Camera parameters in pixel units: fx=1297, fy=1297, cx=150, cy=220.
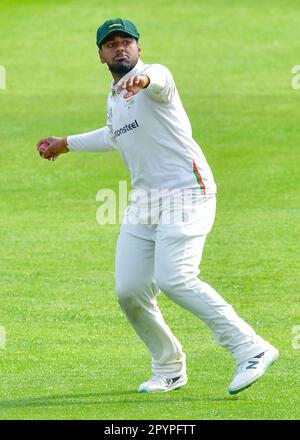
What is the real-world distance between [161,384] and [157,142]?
1836 millimetres

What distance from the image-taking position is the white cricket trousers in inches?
361

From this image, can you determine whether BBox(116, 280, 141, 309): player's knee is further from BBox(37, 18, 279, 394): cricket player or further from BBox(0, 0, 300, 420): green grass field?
BBox(0, 0, 300, 420): green grass field

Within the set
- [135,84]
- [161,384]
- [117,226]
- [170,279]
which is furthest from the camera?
[117,226]

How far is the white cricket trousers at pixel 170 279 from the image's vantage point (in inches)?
361

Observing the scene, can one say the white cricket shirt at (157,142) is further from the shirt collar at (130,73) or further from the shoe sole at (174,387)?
the shoe sole at (174,387)

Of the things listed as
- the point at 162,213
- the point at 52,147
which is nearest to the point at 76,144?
the point at 52,147

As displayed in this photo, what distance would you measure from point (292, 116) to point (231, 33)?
29.1ft

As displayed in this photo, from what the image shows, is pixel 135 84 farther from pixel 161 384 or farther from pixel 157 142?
pixel 161 384

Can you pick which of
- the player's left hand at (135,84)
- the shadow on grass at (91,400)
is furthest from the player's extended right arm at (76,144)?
the shadow on grass at (91,400)

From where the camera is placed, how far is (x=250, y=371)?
9.12 meters

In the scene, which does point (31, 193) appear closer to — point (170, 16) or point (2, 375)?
point (2, 375)

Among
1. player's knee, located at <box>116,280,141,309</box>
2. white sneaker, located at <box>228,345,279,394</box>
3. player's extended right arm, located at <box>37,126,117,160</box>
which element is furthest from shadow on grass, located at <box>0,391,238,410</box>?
player's extended right arm, located at <box>37,126,117,160</box>

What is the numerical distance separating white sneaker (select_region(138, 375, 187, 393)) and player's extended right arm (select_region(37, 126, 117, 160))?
72.4 inches

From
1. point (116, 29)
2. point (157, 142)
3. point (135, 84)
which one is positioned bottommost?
point (157, 142)
